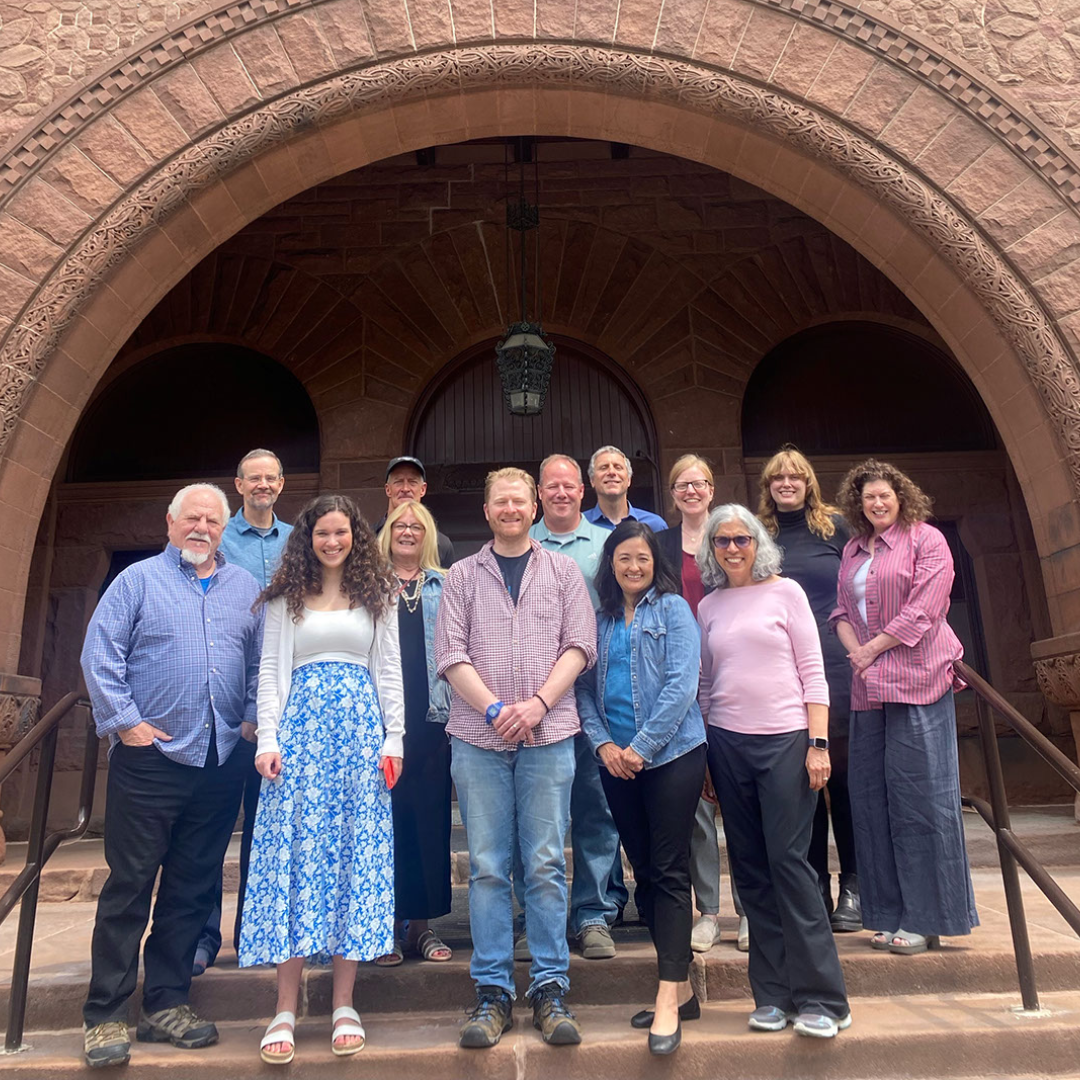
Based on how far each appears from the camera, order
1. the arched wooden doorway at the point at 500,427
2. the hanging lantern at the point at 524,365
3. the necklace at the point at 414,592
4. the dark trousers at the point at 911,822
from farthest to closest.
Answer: the arched wooden doorway at the point at 500,427
the hanging lantern at the point at 524,365
the necklace at the point at 414,592
the dark trousers at the point at 911,822

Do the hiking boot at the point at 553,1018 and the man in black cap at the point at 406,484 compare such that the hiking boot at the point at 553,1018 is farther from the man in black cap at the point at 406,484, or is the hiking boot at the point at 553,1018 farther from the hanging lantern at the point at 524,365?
the hanging lantern at the point at 524,365

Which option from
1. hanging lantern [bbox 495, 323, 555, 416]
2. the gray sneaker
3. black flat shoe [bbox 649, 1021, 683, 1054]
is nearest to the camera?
black flat shoe [bbox 649, 1021, 683, 1054]

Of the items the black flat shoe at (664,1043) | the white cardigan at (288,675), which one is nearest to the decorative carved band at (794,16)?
the white cardigan at (288,675)

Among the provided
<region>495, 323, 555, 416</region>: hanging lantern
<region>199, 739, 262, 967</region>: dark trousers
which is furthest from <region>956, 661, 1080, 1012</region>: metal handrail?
<region>495, 323, 555, 416</region>: hanging lantern

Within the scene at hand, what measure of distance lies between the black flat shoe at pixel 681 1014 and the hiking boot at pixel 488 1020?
402 millimetres

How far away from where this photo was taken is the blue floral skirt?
2.85 m

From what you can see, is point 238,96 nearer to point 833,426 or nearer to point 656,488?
point 656,488

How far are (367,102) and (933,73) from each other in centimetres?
333

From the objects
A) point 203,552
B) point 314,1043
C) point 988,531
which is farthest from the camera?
point 988,531

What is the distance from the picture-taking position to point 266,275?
776 cm

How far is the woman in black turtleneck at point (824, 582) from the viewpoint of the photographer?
3654 mm

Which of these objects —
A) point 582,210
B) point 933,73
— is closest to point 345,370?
point 582,210

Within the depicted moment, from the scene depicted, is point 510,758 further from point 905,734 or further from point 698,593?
point 905,734

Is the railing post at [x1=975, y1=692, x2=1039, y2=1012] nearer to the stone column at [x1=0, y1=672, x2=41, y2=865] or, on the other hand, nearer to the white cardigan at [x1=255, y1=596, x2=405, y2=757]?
the white cardigan at [x1=255, y1=596, x2=405, y2=757]
